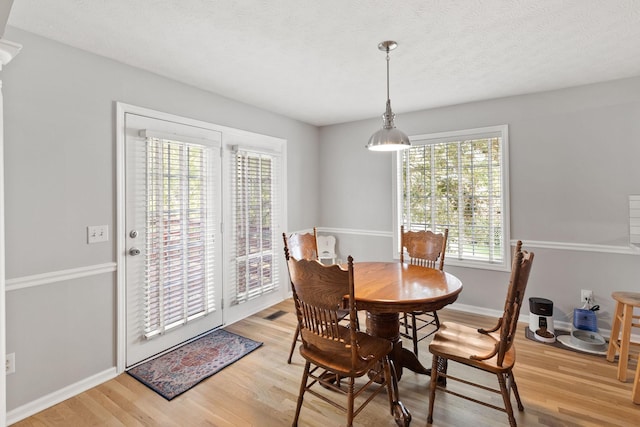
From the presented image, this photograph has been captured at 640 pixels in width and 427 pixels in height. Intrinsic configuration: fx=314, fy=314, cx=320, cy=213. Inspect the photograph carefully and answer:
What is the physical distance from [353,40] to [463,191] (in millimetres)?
2327

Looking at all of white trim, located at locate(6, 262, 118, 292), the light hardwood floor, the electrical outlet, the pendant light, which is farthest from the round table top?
the electrical outlet

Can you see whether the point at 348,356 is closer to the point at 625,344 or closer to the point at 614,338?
the point at 625,344

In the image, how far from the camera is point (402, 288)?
2062mm

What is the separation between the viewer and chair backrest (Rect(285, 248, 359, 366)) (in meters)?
1.62

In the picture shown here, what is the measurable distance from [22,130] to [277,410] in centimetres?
244

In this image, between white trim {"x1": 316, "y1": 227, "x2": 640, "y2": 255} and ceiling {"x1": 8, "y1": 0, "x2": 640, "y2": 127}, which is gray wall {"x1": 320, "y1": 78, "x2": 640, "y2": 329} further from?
ceiling {"x1": 8, "y1": 0, "x2": 640, "y2": 127}

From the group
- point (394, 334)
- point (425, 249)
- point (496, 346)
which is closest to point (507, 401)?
point (496, 346)

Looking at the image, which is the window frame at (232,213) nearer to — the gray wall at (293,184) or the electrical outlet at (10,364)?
the gray wall at (293,184)

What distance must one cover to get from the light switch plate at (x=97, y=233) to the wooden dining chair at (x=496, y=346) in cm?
248

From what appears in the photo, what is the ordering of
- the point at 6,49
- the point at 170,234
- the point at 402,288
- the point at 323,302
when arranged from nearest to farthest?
1. the point at 6,49
2. the point at 323,302
3. the point at 402,288
4. the point at 170,234

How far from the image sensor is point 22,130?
2.01 m

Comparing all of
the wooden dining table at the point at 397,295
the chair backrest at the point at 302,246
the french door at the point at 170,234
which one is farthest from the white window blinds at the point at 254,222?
the wooden dining table at the point at 397,295

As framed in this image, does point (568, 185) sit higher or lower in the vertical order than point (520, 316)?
higher

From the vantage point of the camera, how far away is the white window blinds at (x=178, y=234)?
269cm
